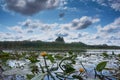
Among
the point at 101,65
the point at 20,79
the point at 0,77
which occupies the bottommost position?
the point at 20,79


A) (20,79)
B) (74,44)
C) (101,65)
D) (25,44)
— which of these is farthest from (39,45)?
(101,65)

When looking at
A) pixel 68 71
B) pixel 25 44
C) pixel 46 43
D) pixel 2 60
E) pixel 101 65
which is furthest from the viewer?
pixel 46 43

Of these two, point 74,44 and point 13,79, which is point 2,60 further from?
point 74,44

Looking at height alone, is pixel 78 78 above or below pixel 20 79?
above

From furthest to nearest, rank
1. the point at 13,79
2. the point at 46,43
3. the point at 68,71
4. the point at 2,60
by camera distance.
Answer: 1. the point at 46,43
2. the point at 13,79
3. the point at 2,60
4. the point at 68,71

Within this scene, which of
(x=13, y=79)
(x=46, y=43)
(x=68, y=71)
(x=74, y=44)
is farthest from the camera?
(x=74, y=44)

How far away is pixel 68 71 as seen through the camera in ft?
4.16

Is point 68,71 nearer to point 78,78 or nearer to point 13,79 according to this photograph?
point 78,78


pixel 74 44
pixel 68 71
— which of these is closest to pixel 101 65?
pixel 68 71

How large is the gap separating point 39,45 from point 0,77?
2476 centimetres

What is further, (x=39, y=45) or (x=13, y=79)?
(x=39, y=45)

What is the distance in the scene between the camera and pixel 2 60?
6.40 ft

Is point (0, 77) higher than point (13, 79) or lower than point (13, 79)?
higher

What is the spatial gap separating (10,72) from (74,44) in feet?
102
